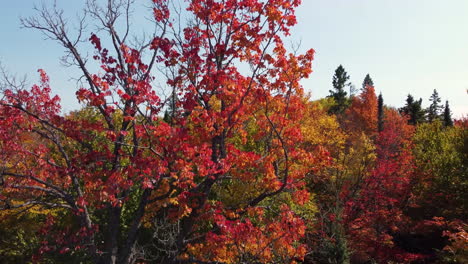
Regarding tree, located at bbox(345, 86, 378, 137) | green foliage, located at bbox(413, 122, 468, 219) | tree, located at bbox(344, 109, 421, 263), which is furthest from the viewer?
tree, located at bbox(345, 86, 378, 137)

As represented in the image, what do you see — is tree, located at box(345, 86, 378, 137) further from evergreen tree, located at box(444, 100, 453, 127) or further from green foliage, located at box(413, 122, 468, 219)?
green foliage, located at box(413, 122, 468, 219)

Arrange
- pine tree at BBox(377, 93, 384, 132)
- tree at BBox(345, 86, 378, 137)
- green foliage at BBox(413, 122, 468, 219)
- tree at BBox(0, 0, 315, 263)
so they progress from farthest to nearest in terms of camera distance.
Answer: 1. tree at BBox(345, 86, 378, 137)
2. pine tree at BBox(377, 93, 384, 132)
3. green foliage at BBox(413, 122, 468, 219)
4. tree at BBox(0, 0, 315, 263)

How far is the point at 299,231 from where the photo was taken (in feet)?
30.5

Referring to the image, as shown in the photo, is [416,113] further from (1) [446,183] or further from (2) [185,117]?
(2) [185,117]

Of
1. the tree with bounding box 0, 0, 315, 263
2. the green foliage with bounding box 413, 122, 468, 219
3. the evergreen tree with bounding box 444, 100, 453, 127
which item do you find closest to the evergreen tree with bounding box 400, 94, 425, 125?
the evergreen tree with bounding box 444, 100, 453, 127

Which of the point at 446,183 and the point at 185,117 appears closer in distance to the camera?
the point at 185,117

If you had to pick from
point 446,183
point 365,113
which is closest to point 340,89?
point 365,113

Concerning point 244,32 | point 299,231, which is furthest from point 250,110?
point 299,231

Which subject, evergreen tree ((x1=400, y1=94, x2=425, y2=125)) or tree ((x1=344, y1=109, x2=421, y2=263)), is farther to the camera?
evergreen tree ((x1=400, y1=94, x2=425, y2=125))

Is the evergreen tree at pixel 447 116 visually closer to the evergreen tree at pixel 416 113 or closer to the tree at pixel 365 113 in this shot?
the evergreen tree at pixel 416 113

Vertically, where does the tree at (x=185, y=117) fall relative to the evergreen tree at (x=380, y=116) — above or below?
below

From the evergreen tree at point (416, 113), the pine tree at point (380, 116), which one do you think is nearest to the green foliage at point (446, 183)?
the pine tree at point (380, 116)

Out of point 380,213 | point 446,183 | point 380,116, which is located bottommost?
point 380,213

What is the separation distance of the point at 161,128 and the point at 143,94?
1295 millimetres
